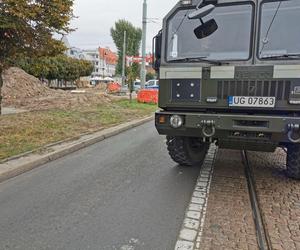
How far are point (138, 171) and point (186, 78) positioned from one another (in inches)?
82.0

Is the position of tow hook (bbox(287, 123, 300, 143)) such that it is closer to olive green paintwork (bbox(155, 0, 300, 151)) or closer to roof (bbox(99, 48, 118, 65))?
olive green paintwork (bbox(155, 0, 300, 151))

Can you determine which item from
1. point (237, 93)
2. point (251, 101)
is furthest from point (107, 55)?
point (251, 101)

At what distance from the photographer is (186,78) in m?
5.46

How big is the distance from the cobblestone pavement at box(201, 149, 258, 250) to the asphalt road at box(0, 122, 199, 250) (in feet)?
1.21

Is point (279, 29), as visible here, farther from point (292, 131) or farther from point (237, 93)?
point (292, 131)

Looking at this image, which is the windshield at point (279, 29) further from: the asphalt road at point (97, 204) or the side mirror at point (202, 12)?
the asphalt road at point (97, 204)

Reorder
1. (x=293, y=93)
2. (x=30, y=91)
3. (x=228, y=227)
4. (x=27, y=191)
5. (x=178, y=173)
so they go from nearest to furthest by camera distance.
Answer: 1. (x=228, y=227)
2. (x=293, y=93)
3. (x=27, y=191)
4. (x=178, y=173)
5. (x=30, y=91)

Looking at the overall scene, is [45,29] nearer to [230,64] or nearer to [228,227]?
[230,64]

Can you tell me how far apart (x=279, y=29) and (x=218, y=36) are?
0.85 m

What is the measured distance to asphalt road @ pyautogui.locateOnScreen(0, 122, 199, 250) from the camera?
12.5 feet

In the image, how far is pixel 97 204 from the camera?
4.87m

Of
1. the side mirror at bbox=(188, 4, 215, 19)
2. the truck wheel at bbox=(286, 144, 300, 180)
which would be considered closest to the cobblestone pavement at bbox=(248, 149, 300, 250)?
the truck wheel at bbox=(286, 144, 300, 180)

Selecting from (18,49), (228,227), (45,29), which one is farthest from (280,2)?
(18,49)

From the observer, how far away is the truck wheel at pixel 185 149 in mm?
6633
